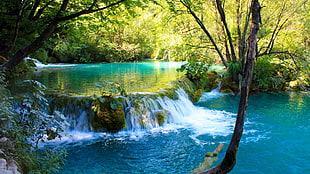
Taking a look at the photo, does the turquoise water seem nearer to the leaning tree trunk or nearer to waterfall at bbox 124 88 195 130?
waterfall at bbox 124 88 195 130

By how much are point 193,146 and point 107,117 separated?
2726 mm

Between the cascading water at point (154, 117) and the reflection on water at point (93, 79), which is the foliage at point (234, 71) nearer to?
the reflection on water at point (93, 79)

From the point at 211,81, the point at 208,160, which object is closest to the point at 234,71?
the point at 211,81

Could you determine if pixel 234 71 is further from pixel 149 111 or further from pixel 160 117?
pixel 149 111

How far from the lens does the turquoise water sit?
17.4 feet

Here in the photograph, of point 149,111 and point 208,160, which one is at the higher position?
point 149,111

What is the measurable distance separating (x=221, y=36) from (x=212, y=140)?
9.25 meters

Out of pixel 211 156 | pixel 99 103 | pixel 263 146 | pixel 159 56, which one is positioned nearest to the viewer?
pixel 211 156

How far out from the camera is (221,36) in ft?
47.4

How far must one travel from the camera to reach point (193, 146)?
640cm

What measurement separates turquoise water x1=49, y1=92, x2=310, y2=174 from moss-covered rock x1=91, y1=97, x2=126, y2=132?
0.25m

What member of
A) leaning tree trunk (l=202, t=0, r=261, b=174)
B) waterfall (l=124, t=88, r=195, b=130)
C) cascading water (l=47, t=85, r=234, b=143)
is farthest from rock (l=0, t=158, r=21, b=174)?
waterfall (l=124, t=88, r=195, b=130)

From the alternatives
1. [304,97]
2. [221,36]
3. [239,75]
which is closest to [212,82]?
[239,75]

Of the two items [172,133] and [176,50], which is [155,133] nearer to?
[172,133]
